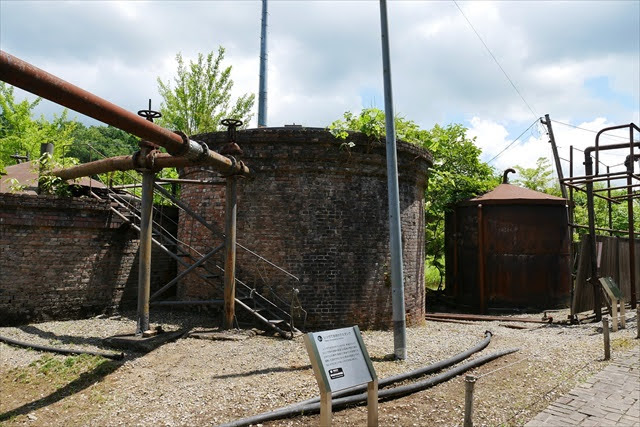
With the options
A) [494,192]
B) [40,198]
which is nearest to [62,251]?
[40,198]

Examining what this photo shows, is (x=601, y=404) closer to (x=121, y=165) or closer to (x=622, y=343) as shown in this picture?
(x=622, y=343)

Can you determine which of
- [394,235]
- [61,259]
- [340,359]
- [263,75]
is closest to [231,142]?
[394,235]

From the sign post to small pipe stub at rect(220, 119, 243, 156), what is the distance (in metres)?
5.33

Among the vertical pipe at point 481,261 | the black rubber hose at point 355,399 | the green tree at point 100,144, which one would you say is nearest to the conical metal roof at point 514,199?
the vertical pipe at point 481,261

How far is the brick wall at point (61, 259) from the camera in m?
9.43

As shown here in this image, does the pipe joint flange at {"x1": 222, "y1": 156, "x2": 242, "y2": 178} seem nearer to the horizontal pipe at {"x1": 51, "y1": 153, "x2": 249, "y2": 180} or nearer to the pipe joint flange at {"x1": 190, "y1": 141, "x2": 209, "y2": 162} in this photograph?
the horizontal pipe at {"x1": 51, "y1": 153, "x2": 249, "y2": 180}

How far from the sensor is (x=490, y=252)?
1491 centimetres

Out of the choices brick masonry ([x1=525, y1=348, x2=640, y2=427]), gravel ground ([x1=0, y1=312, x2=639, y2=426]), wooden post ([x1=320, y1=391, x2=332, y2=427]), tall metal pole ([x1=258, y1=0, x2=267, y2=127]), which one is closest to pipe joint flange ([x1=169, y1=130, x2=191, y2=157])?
gravel ground ([x1=0, y1=312, x2=639, y2=426])

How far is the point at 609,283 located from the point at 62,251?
12.7 m

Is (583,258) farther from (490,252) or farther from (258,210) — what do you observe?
(258,210)

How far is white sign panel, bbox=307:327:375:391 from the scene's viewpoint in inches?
168

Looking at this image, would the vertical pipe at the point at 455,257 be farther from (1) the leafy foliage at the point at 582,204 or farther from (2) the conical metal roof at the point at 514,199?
(1) the leafy foliage at the point at 582,204

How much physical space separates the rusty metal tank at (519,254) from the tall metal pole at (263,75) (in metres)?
10.3

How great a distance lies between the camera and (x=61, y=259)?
32.8 ft
